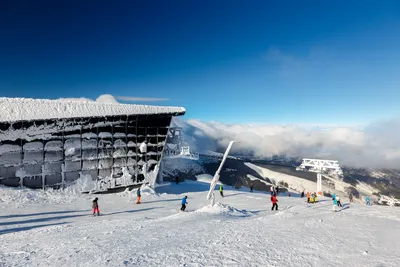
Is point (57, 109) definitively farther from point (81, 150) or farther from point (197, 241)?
point (197, 241)

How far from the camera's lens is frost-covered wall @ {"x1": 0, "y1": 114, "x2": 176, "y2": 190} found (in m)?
21.3

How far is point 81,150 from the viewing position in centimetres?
2491

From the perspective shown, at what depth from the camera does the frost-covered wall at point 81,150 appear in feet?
69.8

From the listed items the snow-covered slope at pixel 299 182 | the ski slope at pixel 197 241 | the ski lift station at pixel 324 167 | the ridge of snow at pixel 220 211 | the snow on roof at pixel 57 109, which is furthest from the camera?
the snow-covered slope at pixel 299 182

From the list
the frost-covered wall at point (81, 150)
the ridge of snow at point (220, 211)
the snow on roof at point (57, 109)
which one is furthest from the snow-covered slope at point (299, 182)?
the ridge of snow at point (220, 211)

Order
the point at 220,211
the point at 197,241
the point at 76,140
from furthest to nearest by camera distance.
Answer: the point at 76,140 → the point at 220,211 → the point at 197,241

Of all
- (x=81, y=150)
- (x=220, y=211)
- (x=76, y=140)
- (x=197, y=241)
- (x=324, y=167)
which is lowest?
(x=324, y=167)

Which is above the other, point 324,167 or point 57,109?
point 57,109

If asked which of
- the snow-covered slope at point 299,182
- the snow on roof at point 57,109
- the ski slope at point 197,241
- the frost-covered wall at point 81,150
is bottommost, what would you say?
the snow-covered slope at point 299,182

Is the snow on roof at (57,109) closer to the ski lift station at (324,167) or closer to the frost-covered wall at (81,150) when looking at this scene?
the frost-covered wall at (81,150)

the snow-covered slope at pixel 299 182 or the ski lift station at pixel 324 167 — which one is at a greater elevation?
the ski lift station at pixel 324 167

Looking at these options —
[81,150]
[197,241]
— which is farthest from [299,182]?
[197,241]

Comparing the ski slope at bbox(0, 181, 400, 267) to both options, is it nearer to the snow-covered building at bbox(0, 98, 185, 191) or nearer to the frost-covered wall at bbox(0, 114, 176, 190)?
the frost-covered wall at bbox(0, 114, 176, 190)

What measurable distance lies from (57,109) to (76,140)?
3.29 meters
